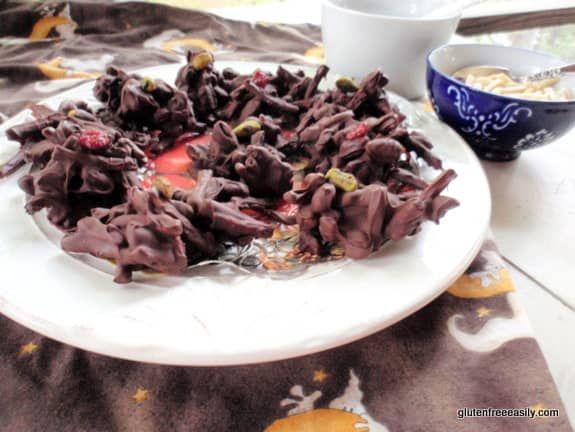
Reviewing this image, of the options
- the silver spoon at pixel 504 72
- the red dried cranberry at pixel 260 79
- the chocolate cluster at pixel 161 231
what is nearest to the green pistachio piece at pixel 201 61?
the red dried cranberry at pixel 260 79

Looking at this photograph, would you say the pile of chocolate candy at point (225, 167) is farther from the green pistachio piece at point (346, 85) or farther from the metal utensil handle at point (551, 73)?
the metal utensil handle at point (551, 73)

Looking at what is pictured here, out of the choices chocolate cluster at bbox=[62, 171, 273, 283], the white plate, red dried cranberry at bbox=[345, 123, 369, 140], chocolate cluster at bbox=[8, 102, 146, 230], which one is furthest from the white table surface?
chocolate cluster at bbox=[8, 102, 146, 230]

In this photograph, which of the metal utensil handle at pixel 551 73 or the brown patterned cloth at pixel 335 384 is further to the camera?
the metal utensil handle at pixel 551 73

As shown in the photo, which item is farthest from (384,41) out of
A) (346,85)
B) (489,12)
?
(489,12)

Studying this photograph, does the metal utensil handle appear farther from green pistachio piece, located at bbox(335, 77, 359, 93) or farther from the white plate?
the white plate

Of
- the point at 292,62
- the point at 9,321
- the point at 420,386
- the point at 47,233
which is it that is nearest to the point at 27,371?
the point at 9,321

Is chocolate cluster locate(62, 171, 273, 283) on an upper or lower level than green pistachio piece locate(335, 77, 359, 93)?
lower
